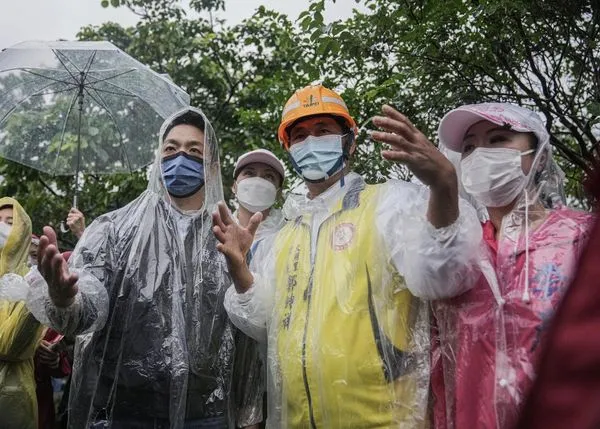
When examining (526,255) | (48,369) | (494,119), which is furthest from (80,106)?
(526,255)

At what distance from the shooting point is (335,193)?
2379mm

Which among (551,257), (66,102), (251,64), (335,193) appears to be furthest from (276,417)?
(251,64)

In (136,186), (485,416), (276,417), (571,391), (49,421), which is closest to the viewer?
(571,391)

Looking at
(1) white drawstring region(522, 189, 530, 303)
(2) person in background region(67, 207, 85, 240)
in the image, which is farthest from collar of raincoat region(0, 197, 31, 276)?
(1) white drawstring region(522, 189, 530, 303)

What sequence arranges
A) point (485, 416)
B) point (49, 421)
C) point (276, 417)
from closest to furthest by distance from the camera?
point (485, 416), point (276, 417), point (49, 421)

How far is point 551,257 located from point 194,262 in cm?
147

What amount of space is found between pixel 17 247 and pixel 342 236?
7.00 feet

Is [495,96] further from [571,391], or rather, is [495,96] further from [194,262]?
[571,391]

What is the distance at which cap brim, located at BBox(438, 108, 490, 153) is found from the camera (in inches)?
83.9

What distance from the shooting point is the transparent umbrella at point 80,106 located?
340 cm

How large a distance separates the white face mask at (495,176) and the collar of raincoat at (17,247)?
2591 mm

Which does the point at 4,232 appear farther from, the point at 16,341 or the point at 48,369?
the point at 48,369

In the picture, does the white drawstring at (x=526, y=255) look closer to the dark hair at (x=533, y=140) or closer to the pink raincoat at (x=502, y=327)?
the pink raincoat at (x=502, y=327)

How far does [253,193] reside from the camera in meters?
3.78
